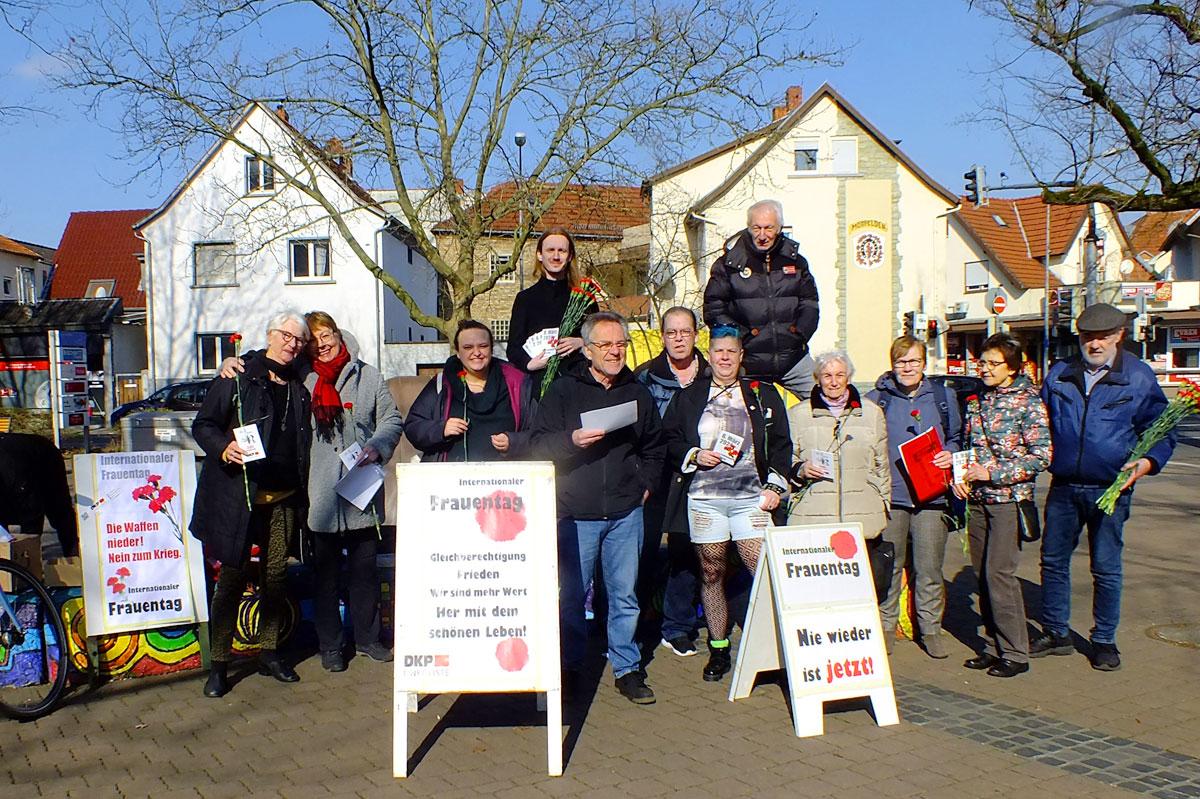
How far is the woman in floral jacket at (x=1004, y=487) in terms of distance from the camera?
229 inches

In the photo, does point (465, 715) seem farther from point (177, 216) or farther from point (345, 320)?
point (177, 216)

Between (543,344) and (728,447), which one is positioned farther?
(543,344)

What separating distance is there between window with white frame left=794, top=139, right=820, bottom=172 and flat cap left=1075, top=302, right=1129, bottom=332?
34.1 meters

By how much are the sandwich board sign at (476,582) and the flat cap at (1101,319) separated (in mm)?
3375

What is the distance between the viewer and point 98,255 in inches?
2211

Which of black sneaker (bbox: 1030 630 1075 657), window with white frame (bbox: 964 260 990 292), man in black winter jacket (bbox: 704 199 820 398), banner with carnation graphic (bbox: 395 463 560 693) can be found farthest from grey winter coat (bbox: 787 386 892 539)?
window with white frame (bbox: 964 260 990 292)

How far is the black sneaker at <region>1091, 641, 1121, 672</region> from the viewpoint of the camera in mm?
5891

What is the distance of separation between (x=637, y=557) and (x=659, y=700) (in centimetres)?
77

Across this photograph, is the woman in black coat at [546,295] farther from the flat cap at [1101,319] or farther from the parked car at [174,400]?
the parked car at [174,400]

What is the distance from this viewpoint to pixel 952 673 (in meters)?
5.88

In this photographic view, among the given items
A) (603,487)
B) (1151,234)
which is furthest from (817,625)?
(1151,234)

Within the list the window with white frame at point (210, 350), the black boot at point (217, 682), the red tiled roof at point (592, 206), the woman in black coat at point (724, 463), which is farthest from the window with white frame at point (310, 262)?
the woman in black coat at point (724, 463)

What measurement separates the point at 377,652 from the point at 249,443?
1.57 m

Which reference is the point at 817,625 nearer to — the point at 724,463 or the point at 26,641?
the point at 724,463
